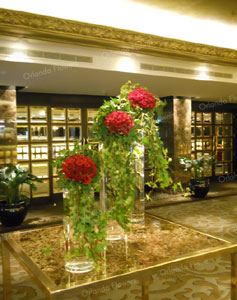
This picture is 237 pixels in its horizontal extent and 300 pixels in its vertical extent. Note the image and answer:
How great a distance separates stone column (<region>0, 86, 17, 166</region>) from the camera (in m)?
Result: 5.14

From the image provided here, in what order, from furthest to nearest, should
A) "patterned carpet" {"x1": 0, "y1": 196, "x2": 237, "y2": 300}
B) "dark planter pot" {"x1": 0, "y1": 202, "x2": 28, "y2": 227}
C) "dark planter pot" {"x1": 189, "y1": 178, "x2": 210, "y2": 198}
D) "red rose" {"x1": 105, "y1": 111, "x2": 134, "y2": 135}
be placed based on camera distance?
"dark planter pot" {"x1": 189, "y1": 178, "x2": 210, "y2": 198} → "dark planter pot" {"x1": 0, "y1": 202, "x2": 28, "y2": 227} → "patterned carpet" {"x1": 0, "y1": 196, "x2": 237, "y2": 300} → "red rose" {"x1": 105, "y1": 111, "x2": 134, "y2": 135}

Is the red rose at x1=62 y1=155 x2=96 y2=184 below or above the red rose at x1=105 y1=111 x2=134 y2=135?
below

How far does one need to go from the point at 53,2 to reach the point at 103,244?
3119 millimetres

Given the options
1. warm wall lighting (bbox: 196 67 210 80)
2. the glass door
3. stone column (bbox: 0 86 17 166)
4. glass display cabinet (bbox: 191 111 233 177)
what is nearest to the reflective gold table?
warm wall lighting (bbox: 196 67 210 80)

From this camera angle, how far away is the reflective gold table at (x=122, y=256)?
1411mm

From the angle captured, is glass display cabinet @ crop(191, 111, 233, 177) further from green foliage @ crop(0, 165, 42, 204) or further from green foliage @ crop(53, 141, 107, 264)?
green foliage @ crop(53, 141, 107, 264)

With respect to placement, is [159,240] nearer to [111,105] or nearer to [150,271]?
[150,271]

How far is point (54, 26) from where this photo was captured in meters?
3.37

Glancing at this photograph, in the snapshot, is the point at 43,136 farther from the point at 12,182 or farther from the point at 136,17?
the point at 136,17

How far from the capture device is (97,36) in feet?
11.9

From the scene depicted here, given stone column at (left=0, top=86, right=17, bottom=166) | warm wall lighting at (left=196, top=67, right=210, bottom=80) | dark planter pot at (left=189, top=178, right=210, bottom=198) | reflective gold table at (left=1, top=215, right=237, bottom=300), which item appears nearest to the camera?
reflective gold table at (left=1, top=215, right=237, bottom=300)

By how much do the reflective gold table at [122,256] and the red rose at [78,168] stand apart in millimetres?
418

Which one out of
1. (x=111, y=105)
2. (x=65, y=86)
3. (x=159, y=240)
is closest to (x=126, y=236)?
(x=159, y=240)

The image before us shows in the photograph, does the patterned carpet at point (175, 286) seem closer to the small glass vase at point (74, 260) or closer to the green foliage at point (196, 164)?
the small glass vase at point (74, 260)
